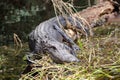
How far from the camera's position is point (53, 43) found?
487 centimetres

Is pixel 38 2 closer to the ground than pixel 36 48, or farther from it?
farther from it

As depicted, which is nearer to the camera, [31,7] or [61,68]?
[61,68]

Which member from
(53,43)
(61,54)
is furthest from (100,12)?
(61,54)

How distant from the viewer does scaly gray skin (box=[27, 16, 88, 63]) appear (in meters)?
4.30

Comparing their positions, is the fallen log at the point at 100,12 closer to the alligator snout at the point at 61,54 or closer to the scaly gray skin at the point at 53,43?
the scaly gray skin at the point at 53,43

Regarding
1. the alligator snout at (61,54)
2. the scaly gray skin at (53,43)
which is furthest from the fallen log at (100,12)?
the alligator snout at (61,54)

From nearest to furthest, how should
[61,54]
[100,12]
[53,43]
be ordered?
[61,54]
[53,43]
[100,12]

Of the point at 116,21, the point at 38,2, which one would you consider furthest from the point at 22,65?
the point at 38,2

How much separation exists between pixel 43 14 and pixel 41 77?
587 cm

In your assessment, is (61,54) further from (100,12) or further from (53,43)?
(100,12)

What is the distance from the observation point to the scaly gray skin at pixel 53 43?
4.30 metres

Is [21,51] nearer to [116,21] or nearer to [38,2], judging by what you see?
[116,21]

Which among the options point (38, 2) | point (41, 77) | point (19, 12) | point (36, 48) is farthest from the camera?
point (38, 2)

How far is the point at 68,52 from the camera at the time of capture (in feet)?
14.8
